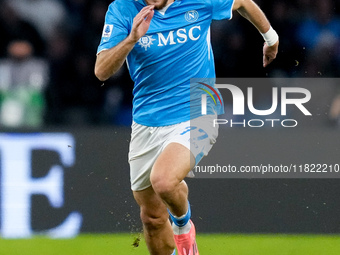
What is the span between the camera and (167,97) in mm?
4949

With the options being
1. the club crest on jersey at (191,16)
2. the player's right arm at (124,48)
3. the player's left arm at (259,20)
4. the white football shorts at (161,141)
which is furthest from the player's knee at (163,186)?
the player's left arm at (259,20)

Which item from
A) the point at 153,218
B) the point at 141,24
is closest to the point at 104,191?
the point at 153,218

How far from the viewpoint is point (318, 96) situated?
7258mm

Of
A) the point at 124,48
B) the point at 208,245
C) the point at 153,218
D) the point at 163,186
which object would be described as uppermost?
the point at 124,48

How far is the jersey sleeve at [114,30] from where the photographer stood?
185 inches

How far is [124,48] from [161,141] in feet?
2.33

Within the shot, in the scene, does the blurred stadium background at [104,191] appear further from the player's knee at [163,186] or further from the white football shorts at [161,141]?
the player's knee at [163,186]

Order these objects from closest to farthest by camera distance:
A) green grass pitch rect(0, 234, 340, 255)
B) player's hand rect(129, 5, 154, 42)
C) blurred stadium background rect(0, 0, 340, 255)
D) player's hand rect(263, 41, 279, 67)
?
player's hand rect(129, 5, 154, 42), player's hand rect(263, 41, 279, 67), green grass pitch rect(0, 234, 340, 255), blurred stadium background rect(0, 0, 340, 255)

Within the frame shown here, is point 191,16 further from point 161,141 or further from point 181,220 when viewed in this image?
point 181,220

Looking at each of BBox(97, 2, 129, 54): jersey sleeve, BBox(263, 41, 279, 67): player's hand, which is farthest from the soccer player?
BBox(263, 41, 279, 67): player's hand

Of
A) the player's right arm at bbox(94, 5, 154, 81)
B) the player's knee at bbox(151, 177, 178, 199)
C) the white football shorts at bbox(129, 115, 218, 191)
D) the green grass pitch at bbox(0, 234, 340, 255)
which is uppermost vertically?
the player's right arm at bbox(94, 5, 154, 81)

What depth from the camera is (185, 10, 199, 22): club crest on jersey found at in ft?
16.1

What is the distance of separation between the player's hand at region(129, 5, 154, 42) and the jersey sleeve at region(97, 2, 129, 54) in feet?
0.79

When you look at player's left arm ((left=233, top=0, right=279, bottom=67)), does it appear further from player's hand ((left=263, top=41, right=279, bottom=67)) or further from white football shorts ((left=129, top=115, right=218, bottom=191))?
white football shorts ((left=129, top=115, right=218, bottom=191))
